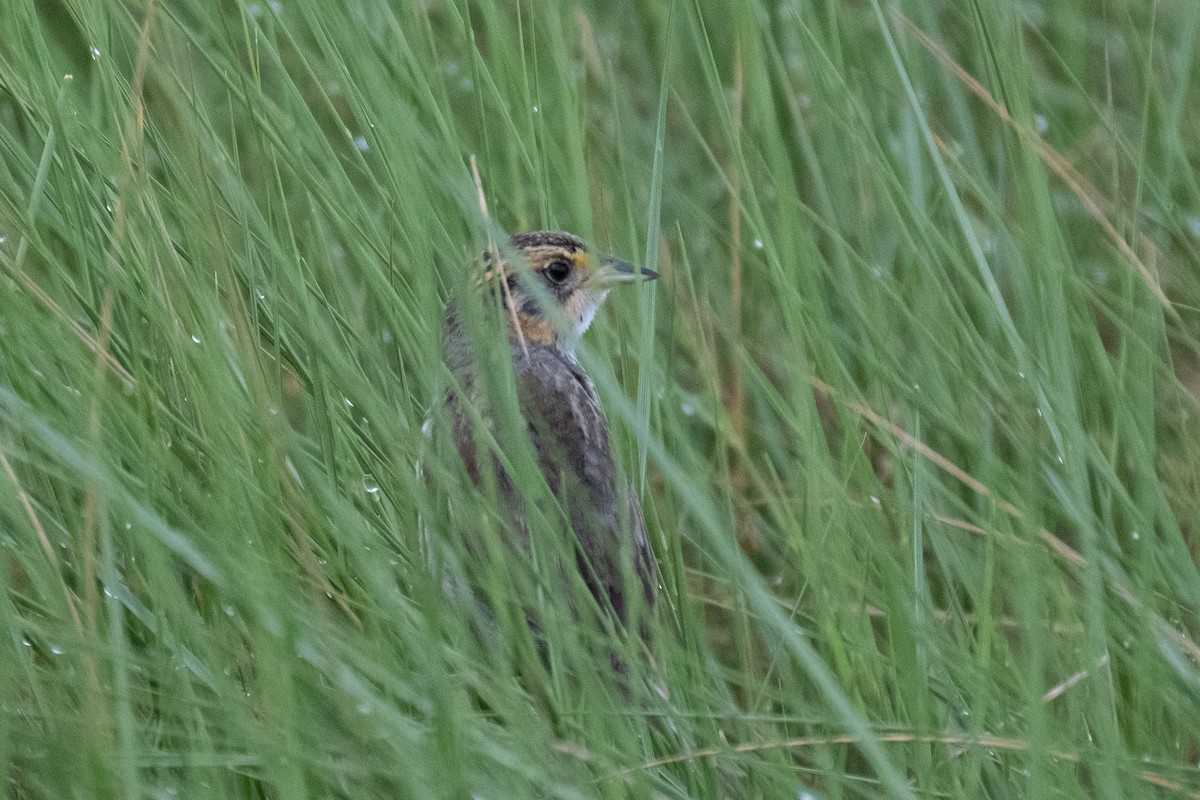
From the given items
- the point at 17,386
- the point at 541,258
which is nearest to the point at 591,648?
the point at 17,386

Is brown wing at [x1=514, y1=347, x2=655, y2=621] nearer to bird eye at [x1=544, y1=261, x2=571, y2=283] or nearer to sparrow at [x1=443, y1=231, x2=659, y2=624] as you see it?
sparrow at [x1=443, y1=231, x2=659, y2=624]

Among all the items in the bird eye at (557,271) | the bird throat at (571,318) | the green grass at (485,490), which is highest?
the green grass at (485,490)

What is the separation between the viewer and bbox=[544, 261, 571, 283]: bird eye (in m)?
3.84

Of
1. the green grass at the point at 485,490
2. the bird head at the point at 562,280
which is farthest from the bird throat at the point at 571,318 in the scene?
the green grass at the point at 485,490

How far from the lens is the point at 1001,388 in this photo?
107 inches

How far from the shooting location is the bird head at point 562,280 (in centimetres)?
371

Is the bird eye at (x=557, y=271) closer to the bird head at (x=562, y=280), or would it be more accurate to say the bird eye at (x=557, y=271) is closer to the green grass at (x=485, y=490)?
the bird head at (x=562, y=280)

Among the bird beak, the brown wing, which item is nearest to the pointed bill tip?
the bird beak

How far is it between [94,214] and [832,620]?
5.04 feet

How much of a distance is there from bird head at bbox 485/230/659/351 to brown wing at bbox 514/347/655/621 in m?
0.10

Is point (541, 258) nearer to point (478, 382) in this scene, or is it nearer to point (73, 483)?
point (478, 382)

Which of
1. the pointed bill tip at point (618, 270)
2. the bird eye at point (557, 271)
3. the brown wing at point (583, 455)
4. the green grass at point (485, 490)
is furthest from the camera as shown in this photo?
the bird eye at point (557, 271)

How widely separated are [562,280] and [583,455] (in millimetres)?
629

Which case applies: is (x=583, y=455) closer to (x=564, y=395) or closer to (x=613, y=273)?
(x=564, y=395)
